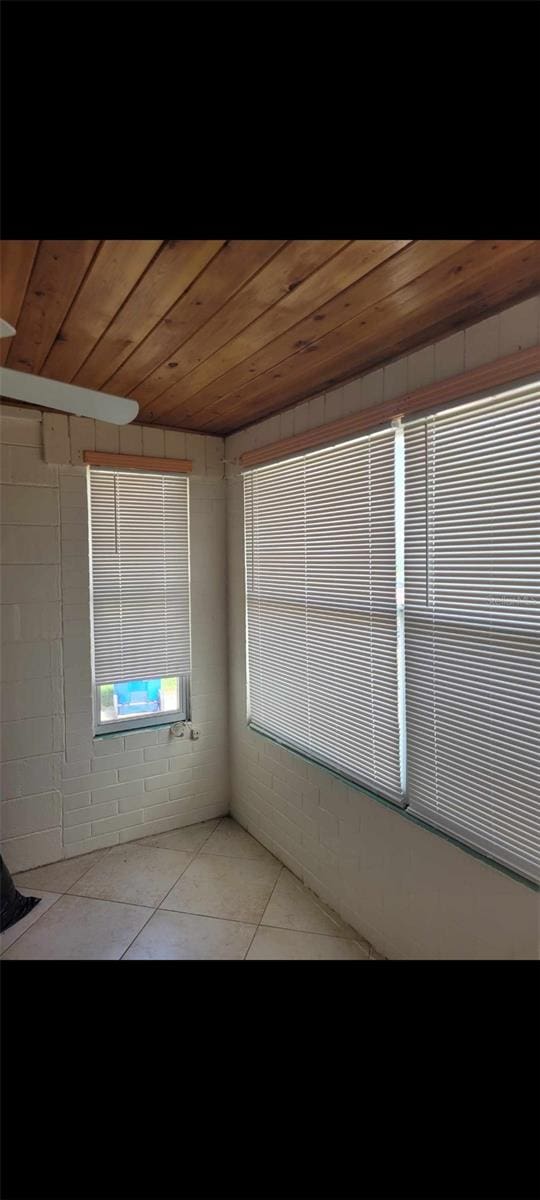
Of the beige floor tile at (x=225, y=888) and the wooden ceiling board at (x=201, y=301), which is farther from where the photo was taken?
the beige floor tile at (x=225, y=888)

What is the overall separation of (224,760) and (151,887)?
88 centimetres

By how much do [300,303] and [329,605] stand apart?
1142 mm

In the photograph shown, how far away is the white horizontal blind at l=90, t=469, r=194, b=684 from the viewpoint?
8.45 ft

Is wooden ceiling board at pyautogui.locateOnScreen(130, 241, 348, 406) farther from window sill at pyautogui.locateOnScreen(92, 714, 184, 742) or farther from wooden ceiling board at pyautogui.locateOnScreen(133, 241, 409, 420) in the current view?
window sill at pyautogui.locateOnScreen(92, 714, 184, 742)

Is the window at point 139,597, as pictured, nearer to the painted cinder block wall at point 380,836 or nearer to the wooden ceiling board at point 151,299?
the painted cinder block wall at point 380,836

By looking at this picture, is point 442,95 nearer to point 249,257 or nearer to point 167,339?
point 249,257

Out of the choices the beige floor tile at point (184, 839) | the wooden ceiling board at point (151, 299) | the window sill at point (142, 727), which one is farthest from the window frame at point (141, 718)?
the wooden ceiling board at point (151, 299)

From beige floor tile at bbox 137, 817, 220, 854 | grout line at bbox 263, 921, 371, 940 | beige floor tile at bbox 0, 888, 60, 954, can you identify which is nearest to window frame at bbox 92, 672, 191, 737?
beige floor tile at bbox 137, 817, 220, 854

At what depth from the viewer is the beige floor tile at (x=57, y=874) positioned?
7.64 ft

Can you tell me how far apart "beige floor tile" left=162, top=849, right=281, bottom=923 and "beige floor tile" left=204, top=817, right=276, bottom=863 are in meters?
0.04

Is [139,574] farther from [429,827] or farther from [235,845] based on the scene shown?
[429,827]

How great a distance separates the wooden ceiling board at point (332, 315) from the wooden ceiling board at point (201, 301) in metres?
0.25

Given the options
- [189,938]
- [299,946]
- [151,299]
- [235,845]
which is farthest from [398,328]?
[235,845]
